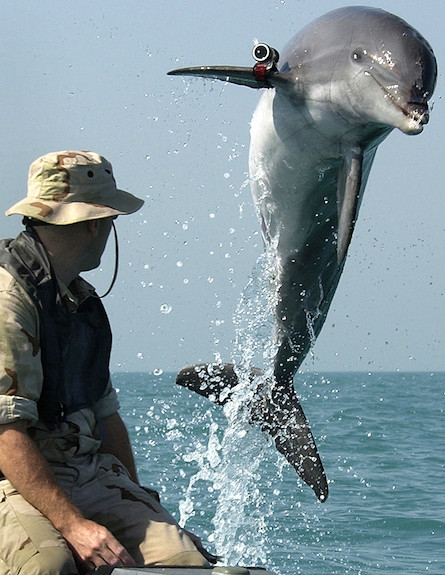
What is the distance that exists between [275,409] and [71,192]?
4008 millimetres

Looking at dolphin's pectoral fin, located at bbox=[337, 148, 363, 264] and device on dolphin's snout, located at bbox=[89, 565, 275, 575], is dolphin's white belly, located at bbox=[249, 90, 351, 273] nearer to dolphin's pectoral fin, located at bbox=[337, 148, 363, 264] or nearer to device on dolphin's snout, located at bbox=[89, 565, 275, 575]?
dolphin's pectoral fin, located at bbox=[337, 148, 363, 264]

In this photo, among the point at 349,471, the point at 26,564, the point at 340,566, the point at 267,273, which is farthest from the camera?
the point at 349,471

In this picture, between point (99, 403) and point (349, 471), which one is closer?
point (99, 403)

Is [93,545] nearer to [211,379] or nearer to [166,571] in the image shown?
[166,571]

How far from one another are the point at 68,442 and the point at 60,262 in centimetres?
65

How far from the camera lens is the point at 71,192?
3.87 metres

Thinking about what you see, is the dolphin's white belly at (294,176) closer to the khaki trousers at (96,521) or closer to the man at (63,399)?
the man at (63,399)

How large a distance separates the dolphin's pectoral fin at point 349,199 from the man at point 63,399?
180 centimetres

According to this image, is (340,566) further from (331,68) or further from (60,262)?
(60,262)

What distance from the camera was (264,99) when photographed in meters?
6.17

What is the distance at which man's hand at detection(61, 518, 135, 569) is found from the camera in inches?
139

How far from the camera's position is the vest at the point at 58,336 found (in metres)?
3.76

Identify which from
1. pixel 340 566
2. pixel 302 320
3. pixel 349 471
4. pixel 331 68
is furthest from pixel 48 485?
pixel 349 471

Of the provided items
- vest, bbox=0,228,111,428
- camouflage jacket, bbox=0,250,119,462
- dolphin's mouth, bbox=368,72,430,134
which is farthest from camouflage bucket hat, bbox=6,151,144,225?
dolphin's mouth, bbox=368,72,430,134
